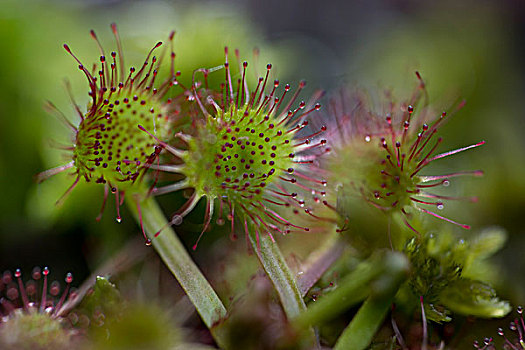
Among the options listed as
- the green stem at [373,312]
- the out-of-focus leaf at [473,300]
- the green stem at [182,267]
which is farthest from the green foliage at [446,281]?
the green stem at [182,267]

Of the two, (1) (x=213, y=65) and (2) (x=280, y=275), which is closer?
(2) (x=280, y=275)

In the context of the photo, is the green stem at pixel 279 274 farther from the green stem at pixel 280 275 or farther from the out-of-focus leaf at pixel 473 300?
the out-of-focus leaf at pixel 473 300

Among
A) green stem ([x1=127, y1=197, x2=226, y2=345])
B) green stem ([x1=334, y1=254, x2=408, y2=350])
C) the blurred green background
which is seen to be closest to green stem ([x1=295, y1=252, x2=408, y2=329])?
green stem ([x1=334, y1=254, x2=408, y2=350])

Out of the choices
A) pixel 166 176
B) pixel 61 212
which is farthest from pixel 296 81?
pixel 61 212

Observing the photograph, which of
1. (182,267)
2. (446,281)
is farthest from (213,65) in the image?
(446,281)

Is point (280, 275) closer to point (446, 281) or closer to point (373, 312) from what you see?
point (373, 312)

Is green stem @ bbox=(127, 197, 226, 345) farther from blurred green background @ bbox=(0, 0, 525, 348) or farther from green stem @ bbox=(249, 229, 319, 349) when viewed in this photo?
blurred green background @ bbox=(0, 0, 525, 348)
